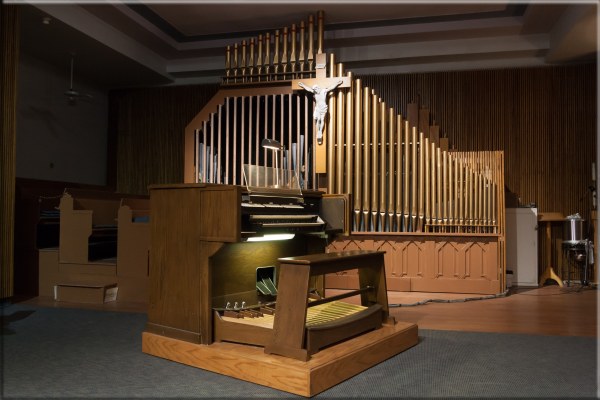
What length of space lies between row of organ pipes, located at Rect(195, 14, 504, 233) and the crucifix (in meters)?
0.04

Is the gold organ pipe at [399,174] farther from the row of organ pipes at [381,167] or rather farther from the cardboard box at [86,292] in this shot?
the cardboard box at [86,292]

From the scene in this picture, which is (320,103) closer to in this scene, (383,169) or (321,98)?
(321,98)

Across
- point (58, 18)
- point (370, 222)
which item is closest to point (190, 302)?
point (370, 222)

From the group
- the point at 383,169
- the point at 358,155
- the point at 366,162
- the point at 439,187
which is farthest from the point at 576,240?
the point at 358,155

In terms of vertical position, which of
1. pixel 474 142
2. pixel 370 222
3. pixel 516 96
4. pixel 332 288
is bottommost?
pixel 332 288

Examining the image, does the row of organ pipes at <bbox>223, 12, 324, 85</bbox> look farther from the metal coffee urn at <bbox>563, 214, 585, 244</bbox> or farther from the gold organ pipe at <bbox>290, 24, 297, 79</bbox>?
the metal coffee urn at <bbox>563, 214, 585, 244</bbox>

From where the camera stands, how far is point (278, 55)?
685cm

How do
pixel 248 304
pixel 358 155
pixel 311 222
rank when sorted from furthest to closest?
pixel 358 155
pixel 311 222
pixel 248 304

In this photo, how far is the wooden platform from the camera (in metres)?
2.77

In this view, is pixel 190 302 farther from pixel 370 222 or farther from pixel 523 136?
pixel 523 136

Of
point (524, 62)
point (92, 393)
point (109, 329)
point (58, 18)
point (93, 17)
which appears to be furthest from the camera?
point (524, 62)

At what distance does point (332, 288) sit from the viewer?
650 centimetres

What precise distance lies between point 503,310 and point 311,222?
7.74 feet

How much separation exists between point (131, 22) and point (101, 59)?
3.51ft
